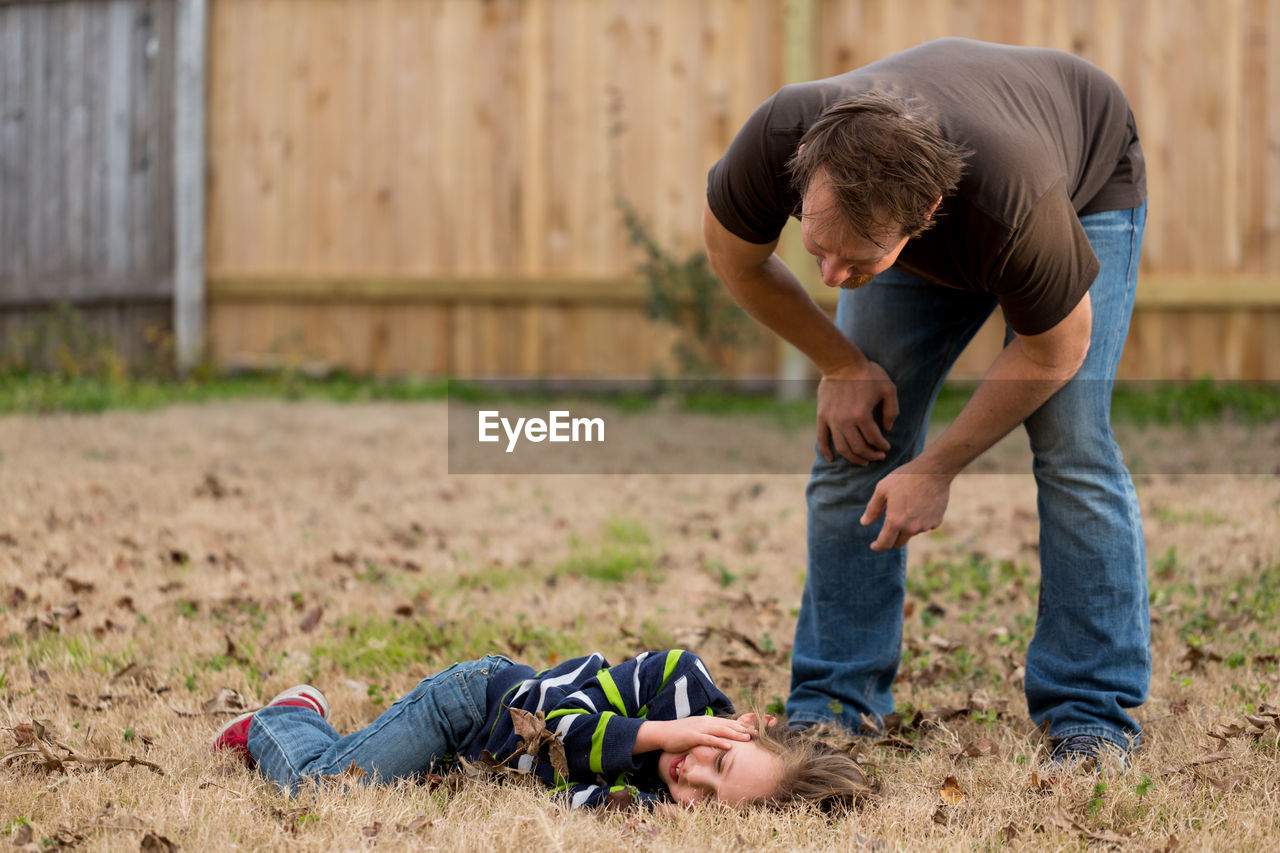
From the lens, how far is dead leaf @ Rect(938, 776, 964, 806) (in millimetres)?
2188

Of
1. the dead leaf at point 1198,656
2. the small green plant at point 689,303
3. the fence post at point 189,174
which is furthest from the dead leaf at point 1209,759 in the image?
the fence post at point 189,174

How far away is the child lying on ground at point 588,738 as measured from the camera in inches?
85.7

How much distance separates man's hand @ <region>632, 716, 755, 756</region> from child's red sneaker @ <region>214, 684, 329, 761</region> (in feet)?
2.70

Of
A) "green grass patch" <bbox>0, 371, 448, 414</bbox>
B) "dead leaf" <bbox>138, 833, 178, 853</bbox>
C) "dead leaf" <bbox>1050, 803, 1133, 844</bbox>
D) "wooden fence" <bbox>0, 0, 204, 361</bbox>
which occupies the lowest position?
"dead leaf" <bbox>1050, 803, 1133, 844</bbox>

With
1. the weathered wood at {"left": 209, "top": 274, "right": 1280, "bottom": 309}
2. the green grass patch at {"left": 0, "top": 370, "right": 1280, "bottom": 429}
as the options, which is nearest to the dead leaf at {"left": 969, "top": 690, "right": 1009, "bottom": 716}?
the green grass patch at {"left": 0, "top": 370, "right": 1280, "bottom": 429}

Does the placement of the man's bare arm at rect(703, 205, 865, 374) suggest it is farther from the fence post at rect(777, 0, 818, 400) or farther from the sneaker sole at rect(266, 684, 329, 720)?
the fence post at rect(777, 0, 818, 400)

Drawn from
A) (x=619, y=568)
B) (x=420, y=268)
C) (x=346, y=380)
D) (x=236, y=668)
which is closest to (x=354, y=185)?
(x=420, y=268)

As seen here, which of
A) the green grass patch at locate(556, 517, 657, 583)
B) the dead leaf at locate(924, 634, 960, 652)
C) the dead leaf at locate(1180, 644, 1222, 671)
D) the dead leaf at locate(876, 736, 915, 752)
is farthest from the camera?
the green grass patch at locate(556, 517, 657, 583)

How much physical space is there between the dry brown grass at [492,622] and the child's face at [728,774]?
72mm

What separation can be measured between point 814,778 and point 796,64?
581 cm

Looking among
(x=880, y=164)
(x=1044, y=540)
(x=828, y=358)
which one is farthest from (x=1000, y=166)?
(x=1044, y=540)

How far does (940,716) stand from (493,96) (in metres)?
5.93

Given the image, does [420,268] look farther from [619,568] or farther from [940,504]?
[940,504]

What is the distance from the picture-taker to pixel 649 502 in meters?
4.96
